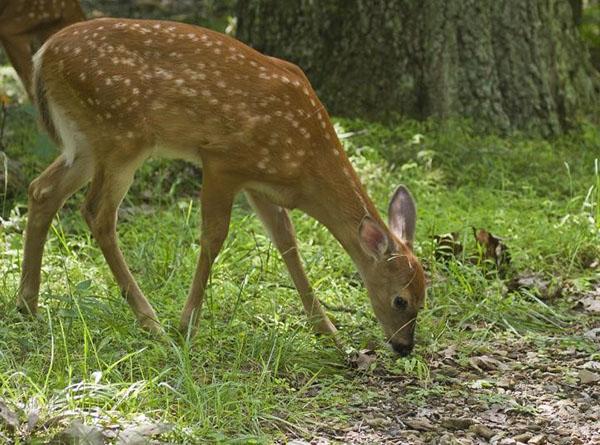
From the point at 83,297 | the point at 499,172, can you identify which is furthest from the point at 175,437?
the point at 499,172

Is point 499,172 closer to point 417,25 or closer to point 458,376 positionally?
point 417,25

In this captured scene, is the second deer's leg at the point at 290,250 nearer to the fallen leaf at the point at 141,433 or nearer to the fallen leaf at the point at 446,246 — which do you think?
the fallen leaf at the point at 446,246

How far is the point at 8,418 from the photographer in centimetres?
396

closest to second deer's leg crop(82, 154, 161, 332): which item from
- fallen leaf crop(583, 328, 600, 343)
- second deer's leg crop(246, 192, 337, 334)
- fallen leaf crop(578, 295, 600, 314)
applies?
second deer's leg crop(246, 192, 337, 334)

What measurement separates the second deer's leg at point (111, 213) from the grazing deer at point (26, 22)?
8.95ft

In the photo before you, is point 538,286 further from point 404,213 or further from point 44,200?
point 44,200

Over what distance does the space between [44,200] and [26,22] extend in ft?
9.32

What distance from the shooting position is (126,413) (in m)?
4.23

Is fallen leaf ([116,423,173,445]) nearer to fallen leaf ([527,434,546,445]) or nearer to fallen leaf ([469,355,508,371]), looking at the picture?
fallen leaf ([527,434,546,445])

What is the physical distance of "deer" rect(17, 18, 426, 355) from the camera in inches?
215

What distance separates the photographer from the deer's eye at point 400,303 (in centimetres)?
548

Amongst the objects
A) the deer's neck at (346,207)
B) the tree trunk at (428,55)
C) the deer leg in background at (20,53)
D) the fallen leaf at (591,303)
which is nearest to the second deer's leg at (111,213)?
the deer's neck at (346,207)

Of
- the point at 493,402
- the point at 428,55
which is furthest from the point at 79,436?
the point at 428,55

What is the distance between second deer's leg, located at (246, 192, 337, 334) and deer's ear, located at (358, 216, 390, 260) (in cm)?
36
